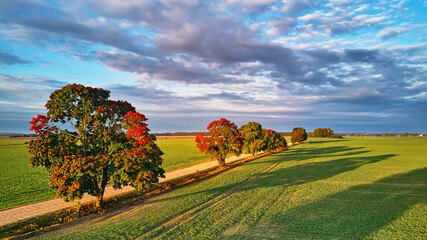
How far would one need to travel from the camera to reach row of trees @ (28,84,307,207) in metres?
12.8

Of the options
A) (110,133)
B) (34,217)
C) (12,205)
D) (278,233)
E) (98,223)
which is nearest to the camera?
(278,233)

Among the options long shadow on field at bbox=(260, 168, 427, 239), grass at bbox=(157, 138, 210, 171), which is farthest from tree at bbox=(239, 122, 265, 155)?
long shadow on field at bbox=(260, 168, 427, 239)

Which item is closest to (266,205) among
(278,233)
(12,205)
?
(278,233)

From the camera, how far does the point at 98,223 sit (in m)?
12.1

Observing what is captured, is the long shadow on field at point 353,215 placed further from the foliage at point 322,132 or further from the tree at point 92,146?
the foliage at point 322,132

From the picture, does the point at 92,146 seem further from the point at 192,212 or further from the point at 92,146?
the point at 192,212

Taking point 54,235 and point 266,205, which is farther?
point 266,205

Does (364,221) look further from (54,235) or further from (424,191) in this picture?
(54,235)

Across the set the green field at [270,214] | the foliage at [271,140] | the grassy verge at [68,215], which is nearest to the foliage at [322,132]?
the foliage at [271,140]

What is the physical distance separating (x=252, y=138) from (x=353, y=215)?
27.6m

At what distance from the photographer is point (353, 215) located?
13.1m

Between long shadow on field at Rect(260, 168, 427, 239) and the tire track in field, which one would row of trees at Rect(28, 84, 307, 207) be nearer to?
the tire track in field

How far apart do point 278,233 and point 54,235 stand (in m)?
9.89

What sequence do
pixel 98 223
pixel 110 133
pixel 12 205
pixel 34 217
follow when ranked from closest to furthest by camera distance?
pixel 98 223 < pixel 34 217 < pixel 110 133 < pixel 12 205
